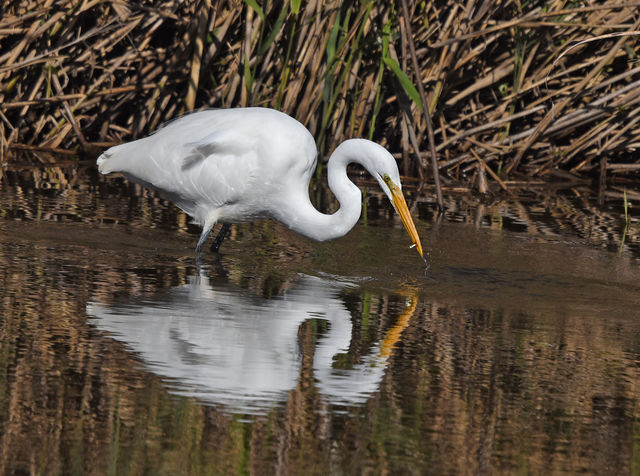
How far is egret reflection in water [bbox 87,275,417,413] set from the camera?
10.3 ft

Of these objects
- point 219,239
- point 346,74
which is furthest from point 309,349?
point 346,74

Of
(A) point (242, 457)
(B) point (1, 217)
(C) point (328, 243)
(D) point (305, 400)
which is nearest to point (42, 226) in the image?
(B) point (1, 217)

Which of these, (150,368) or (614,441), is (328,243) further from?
(614,441)

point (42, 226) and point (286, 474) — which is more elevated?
point (42, 226)

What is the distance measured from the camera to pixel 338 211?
493 centimetres

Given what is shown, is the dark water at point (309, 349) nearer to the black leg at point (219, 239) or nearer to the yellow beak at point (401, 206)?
the black leg at point (219, 239)

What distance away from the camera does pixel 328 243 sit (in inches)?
223

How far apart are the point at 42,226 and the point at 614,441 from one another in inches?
136

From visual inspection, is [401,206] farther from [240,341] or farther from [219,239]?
[240,341]

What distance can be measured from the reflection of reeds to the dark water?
162 cm

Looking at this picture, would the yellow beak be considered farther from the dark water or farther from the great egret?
the dark water

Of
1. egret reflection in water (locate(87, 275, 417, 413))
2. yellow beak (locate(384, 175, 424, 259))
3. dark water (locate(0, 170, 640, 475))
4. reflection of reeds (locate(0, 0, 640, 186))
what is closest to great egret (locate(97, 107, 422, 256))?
yellow beak (locate(384, 175, 424, 259))

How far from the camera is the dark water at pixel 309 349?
268cm

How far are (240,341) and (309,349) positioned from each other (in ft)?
0.78
